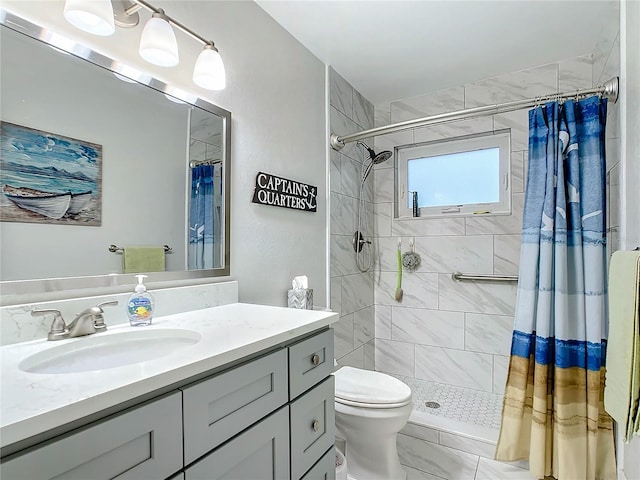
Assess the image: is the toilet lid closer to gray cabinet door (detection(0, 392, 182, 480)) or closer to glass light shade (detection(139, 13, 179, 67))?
gray cabinet door (detection(0, 392, 182, 480))

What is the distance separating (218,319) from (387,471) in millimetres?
1255

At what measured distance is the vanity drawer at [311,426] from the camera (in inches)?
41.2

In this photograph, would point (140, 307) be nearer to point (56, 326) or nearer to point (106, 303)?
point (106, 303)

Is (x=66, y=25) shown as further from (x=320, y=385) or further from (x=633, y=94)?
(x=633, y=94)

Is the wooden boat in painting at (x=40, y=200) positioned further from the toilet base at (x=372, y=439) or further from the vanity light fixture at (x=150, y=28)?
the toilet base at (x=372, y=439)

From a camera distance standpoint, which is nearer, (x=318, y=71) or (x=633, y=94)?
(x=633, y=94)

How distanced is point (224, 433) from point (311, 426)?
0.40m

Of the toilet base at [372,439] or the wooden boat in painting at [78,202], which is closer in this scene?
the wooden boat in painting at [78,202]

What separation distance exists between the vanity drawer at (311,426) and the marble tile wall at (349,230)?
3.60 feet

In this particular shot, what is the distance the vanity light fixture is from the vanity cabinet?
3.41 feet

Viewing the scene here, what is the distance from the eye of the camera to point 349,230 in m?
2.57

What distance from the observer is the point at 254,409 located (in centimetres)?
90

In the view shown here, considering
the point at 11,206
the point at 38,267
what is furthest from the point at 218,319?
the point at 11,206

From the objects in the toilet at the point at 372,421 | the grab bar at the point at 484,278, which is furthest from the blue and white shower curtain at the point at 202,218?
the grab bar at the point at 484,278
